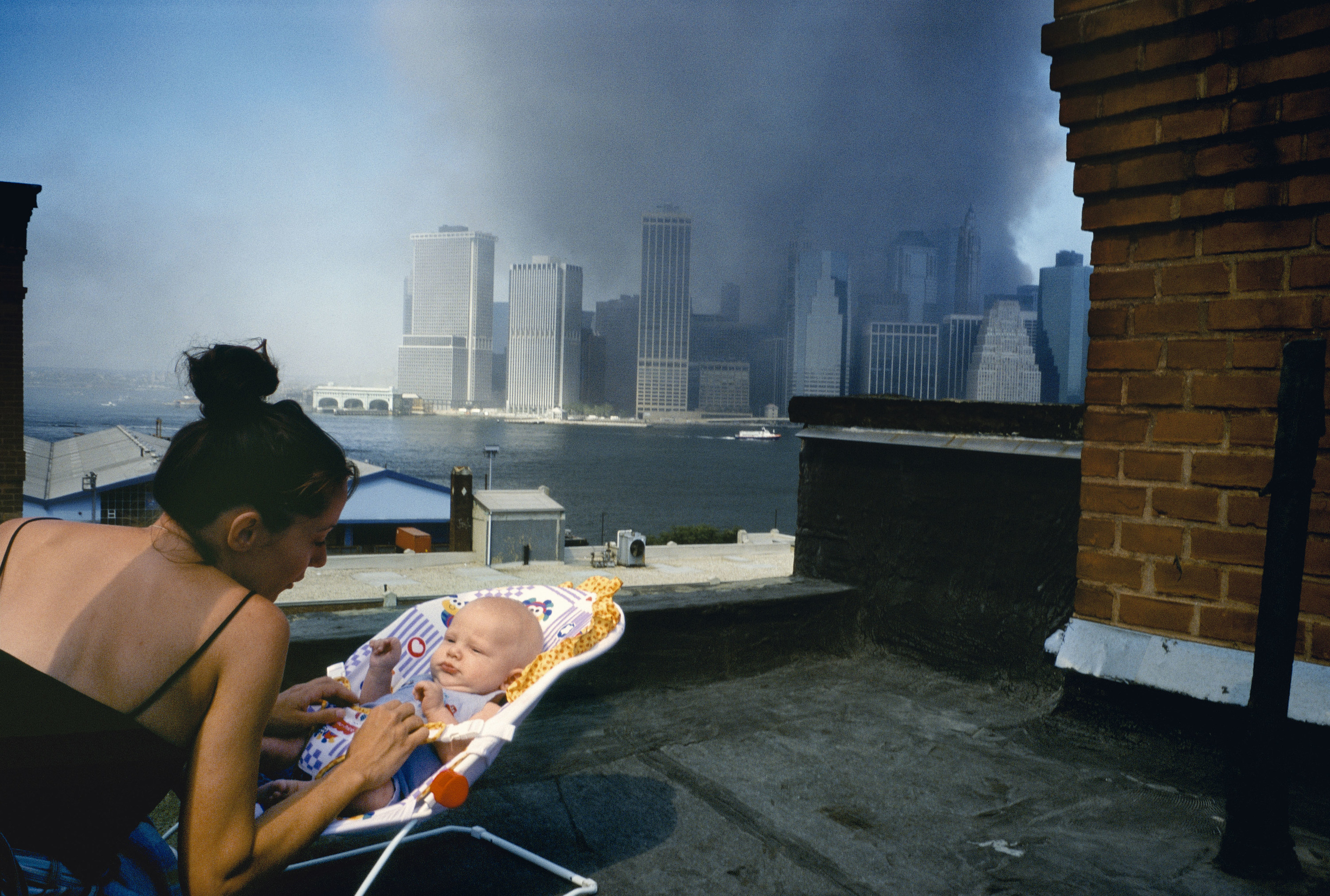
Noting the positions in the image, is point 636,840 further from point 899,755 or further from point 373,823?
point 899,755

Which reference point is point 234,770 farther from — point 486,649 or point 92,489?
point 92,489

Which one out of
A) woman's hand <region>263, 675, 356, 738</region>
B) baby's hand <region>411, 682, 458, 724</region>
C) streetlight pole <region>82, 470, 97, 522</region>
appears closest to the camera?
woman's hand <region>263, 675, 356, 738</region>

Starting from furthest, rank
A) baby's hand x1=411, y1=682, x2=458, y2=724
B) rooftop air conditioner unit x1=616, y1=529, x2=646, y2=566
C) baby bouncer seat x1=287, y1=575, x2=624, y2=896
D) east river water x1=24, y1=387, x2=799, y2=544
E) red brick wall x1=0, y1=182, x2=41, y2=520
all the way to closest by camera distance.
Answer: east river water x1=24, y1=387, x2=799, y2=544 < rooftop air conditioner unit x1=616, y1=529, x2=646, y2=566 < red brick wall x1=0, y1=182, x2=41, y2=520 < baby's hand x1=411, y1=682, x2=458, y2=724 < baby bouncer seat x1=287, y1=575, x2=624, y2=896

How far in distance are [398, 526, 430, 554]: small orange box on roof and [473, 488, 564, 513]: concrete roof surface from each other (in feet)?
11.1

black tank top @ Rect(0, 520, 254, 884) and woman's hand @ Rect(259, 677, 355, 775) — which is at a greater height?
black tank top @ Rect(0, 520, 254, 884)

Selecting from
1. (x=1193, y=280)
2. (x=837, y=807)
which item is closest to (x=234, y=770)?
(x=837, y=807)

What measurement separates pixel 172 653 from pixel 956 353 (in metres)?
189

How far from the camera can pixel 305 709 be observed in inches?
77.5

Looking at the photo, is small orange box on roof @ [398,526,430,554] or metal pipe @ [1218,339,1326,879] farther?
small orange box on roof @ [398,526,430,554]

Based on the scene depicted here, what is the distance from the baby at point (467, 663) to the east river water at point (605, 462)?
1033 mm

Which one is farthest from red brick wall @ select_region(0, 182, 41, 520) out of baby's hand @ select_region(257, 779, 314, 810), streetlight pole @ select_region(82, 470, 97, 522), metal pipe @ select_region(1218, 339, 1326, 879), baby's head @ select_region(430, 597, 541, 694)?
streetlight pole @ select_region(82, 470, 97, 522)

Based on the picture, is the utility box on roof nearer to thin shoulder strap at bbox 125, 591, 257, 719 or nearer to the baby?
the baby

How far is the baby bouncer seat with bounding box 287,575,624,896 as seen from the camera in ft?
5.57

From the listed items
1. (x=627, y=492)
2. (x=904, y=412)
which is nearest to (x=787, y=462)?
(x=627, y=492)
